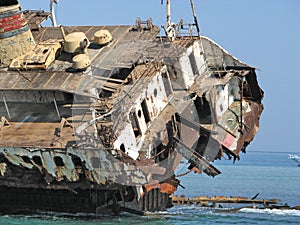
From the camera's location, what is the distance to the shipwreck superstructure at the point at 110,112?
2397 cm

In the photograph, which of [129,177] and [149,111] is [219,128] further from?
[129,177]

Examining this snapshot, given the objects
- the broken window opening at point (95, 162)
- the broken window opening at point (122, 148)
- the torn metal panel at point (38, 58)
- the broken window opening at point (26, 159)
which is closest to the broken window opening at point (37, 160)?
the broken window opening at point (26, 159)

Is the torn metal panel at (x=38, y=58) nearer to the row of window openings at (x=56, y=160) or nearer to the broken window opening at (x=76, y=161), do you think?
the row of window openings at (x=56, y=160)

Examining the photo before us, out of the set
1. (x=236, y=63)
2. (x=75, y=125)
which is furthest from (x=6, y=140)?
(x=236, y=63)

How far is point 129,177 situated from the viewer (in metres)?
24.1

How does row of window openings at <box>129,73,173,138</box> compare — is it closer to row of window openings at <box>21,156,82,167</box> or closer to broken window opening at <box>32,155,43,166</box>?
row of window openings at <box>21,156,82,167</box>

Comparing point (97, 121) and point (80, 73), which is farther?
point (80, 73)

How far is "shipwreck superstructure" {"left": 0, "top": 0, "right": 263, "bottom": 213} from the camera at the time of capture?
24.0 metres

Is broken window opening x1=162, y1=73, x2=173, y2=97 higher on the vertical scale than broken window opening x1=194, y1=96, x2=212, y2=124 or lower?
higher

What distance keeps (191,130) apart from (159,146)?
1142mm

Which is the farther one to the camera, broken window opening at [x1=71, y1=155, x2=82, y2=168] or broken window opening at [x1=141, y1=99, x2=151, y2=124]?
broken window opening at [x1=141, y1=99, x2=151, y2=124]

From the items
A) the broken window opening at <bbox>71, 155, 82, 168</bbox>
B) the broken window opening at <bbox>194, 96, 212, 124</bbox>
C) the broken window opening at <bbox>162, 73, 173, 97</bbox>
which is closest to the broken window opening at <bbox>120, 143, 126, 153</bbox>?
the broken window opening at <bbox>71, 155, 82, 168</bbox>

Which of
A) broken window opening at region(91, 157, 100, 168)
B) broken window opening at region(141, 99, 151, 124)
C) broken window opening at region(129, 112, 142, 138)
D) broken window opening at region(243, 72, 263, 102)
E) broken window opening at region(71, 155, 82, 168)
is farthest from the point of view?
broken window opening at region(243, 72, 263, 102)

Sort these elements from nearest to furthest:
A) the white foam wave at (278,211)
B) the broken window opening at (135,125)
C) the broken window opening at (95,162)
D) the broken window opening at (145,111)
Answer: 1. the broken window opening at (95,162)
2. the broken window opening at (135,125)
3. the broken window opening at (145,111)
4. the white foam wave at (278,211)
